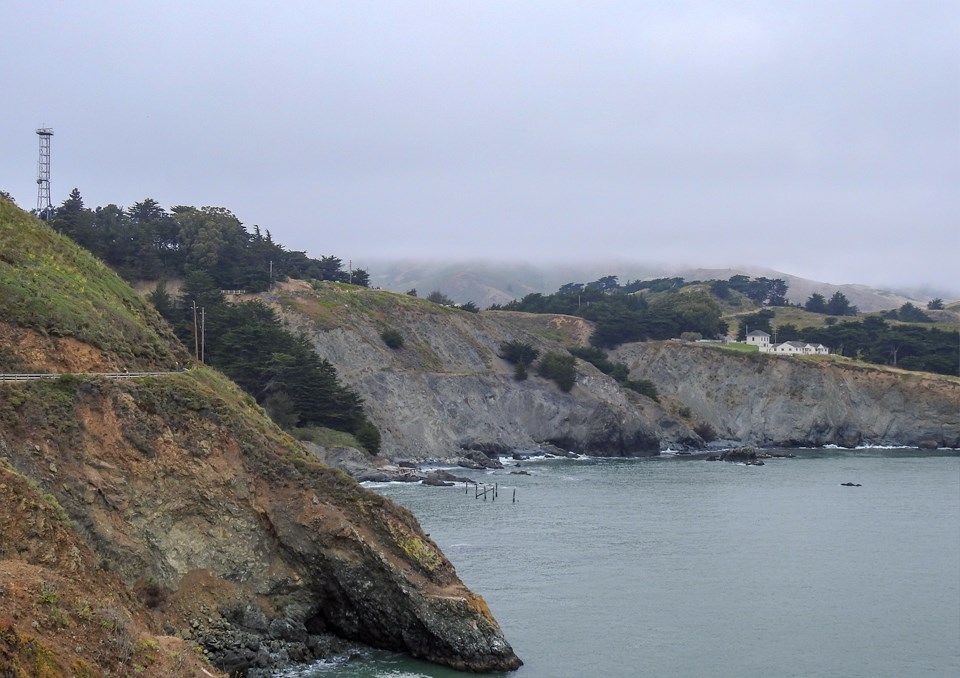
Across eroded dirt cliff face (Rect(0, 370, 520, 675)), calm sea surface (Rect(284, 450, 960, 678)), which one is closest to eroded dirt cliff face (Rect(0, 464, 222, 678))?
eroded dirt cliff face (Rect(0, 370, 520, 675))

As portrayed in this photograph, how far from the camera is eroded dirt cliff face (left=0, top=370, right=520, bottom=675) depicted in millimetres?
24656

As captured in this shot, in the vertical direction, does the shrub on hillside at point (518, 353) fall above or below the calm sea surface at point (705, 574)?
above

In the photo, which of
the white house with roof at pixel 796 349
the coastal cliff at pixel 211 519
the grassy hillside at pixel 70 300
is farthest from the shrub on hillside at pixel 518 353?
the coastal cliff at pixel 211 519

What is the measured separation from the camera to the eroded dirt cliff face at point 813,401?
108 m

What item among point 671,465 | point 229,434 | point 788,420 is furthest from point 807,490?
point 229,434

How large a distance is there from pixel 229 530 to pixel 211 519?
53cm

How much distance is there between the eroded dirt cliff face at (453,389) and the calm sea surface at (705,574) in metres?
16.2

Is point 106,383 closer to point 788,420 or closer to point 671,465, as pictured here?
point 671,465

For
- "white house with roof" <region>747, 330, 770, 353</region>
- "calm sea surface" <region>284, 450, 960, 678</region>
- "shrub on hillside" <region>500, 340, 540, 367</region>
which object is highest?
"white house with roof" <region>747, 330, 770, 353</region>

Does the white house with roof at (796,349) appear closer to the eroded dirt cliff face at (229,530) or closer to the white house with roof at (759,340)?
the white house with roof at (759,340)

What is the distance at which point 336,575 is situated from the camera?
26.8m

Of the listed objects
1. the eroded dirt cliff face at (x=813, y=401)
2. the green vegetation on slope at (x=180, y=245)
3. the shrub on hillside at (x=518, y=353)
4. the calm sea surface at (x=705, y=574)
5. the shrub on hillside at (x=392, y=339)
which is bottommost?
the calm sea surface at (x=705, y=574)

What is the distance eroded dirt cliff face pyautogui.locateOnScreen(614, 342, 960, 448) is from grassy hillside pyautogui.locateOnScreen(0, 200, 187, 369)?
82412 mm

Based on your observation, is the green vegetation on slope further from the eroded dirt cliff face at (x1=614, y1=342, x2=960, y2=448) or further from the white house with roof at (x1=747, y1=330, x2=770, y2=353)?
the white house with roof at (x1=747, y1=330, x2=770, y2=353)
